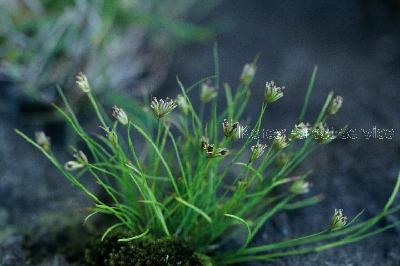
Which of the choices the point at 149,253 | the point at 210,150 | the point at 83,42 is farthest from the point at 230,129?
the point at 83,42

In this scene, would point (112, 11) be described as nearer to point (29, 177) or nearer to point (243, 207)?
point (29, 177)

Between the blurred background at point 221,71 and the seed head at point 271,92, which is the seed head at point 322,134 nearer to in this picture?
the seed head at point 271,92

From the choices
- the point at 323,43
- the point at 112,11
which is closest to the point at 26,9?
the point at 112,11

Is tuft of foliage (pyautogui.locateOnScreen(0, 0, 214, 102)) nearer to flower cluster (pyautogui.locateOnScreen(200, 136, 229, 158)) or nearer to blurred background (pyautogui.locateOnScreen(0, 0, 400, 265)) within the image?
blurred background (pyautogui.locateOnScreen(0, 0, 400, 265))

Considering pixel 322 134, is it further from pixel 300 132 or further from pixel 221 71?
pixel 221 71

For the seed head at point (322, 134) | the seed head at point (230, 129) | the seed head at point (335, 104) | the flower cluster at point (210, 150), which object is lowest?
the flower cluster at point (210, 150)

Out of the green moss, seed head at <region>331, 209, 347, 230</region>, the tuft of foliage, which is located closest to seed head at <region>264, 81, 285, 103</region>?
seed head at <region>331, 209, 347, 230</region>

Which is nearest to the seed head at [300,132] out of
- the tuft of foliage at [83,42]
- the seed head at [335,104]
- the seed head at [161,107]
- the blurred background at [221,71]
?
the seed head at [335,104]

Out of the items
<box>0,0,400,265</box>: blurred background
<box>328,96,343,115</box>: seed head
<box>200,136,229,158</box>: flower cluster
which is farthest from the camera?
<box>0,0,400,265</box>: blurred background
